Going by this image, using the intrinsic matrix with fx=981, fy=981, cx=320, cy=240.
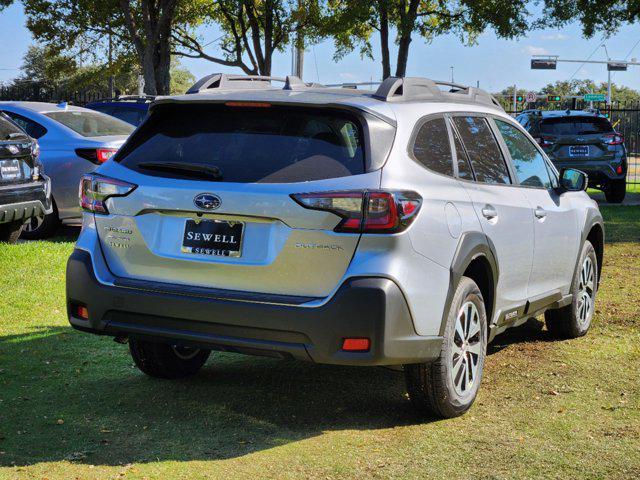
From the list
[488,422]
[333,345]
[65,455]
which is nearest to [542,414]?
[488,422]

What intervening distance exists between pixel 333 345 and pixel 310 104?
120 cm

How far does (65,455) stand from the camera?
15.6ft

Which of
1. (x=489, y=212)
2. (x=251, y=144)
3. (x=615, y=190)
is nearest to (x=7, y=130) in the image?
(x=251, y=144)

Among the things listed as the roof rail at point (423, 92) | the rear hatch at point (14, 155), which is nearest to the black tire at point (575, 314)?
the roof rail at point (423, 92)

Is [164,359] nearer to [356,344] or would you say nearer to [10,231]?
[356,344]

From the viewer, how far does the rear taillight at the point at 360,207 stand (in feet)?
15.1

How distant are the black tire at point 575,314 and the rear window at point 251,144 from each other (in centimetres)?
319

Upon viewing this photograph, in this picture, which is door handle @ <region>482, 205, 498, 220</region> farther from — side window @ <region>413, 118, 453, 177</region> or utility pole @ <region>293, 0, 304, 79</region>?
utility pole @ <region>293, 0, 304, 79</region>

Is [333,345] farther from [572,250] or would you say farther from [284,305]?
[572,250]

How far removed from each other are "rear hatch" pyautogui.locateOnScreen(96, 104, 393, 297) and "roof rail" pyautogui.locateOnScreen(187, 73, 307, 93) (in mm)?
411

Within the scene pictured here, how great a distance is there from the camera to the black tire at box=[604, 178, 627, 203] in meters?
19.6

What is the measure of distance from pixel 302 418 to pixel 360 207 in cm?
143

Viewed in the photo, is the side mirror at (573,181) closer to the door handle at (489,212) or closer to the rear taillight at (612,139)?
the door handle at (489,212)

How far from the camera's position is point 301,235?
15.2 feet
